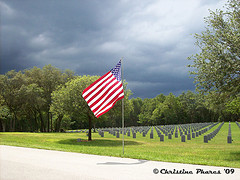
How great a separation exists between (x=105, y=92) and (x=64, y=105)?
14222 millimetres

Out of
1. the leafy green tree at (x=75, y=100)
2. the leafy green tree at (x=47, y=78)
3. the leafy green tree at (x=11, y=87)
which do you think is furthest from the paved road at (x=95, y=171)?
the leafy green tree at (x=47, y=78)

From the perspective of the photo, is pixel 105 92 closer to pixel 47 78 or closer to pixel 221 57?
pixel 221 57

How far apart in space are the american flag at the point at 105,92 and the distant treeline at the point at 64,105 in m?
6.46

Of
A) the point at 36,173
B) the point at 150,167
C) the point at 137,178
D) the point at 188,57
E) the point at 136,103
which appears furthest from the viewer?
the point at 136,103

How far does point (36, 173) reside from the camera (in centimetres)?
744

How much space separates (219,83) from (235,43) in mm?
2391

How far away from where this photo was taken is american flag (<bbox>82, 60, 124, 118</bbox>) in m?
11.7

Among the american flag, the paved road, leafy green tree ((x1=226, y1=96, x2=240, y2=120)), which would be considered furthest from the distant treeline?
A: the paved road

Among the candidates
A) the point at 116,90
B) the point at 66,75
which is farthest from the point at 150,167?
the point at 66,75

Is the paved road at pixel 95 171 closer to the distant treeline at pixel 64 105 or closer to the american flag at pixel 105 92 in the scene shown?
the american flag at pixel 105 92

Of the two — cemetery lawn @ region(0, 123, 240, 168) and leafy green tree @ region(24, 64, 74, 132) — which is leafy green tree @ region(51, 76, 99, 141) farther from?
leafy green tree @ region(24, 64, 74, 132)

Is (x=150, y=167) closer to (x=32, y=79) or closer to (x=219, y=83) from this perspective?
(x=219, y=83)

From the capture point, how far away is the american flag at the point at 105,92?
11670 millimetres

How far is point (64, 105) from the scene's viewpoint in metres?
25.1
